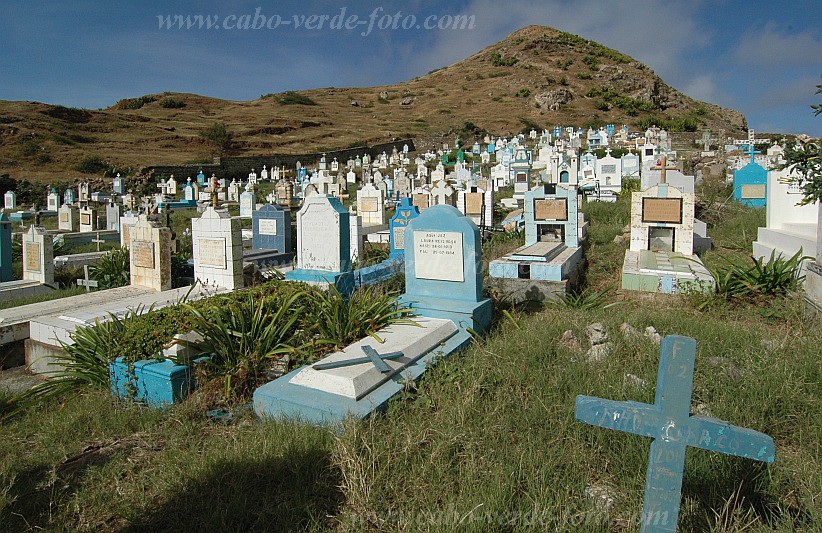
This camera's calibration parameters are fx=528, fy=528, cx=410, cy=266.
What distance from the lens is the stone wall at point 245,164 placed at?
33.1 meters

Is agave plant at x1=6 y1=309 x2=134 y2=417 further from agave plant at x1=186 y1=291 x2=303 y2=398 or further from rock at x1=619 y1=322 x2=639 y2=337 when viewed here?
rock at x1=619 y1=322 x2=639 y2=337

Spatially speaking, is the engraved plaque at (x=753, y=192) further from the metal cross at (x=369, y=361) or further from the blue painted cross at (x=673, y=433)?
the blue painted cross at (x=673, y=433)

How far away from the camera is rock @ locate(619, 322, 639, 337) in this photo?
448 centimetres

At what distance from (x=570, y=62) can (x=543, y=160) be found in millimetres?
62871

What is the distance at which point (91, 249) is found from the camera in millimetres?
12414

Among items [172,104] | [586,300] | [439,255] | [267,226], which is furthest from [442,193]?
[172,104]

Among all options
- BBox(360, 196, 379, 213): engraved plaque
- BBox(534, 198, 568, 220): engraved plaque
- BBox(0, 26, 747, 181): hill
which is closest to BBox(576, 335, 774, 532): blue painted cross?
BBox(534, 198, 568, 220): engraved plaque

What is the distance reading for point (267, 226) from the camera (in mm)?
11617

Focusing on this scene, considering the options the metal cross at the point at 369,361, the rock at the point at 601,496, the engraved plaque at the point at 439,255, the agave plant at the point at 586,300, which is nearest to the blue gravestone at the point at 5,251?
the engraved plaque at the point at 439,255

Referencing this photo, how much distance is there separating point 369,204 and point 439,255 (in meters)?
10.0

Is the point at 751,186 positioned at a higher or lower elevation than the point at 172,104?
lower

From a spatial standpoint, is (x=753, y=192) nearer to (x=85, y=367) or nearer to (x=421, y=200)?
(x=421, y=200)

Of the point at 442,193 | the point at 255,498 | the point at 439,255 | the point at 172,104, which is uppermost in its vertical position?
the point at 172,104

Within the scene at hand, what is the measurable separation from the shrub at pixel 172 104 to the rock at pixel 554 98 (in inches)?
1830
